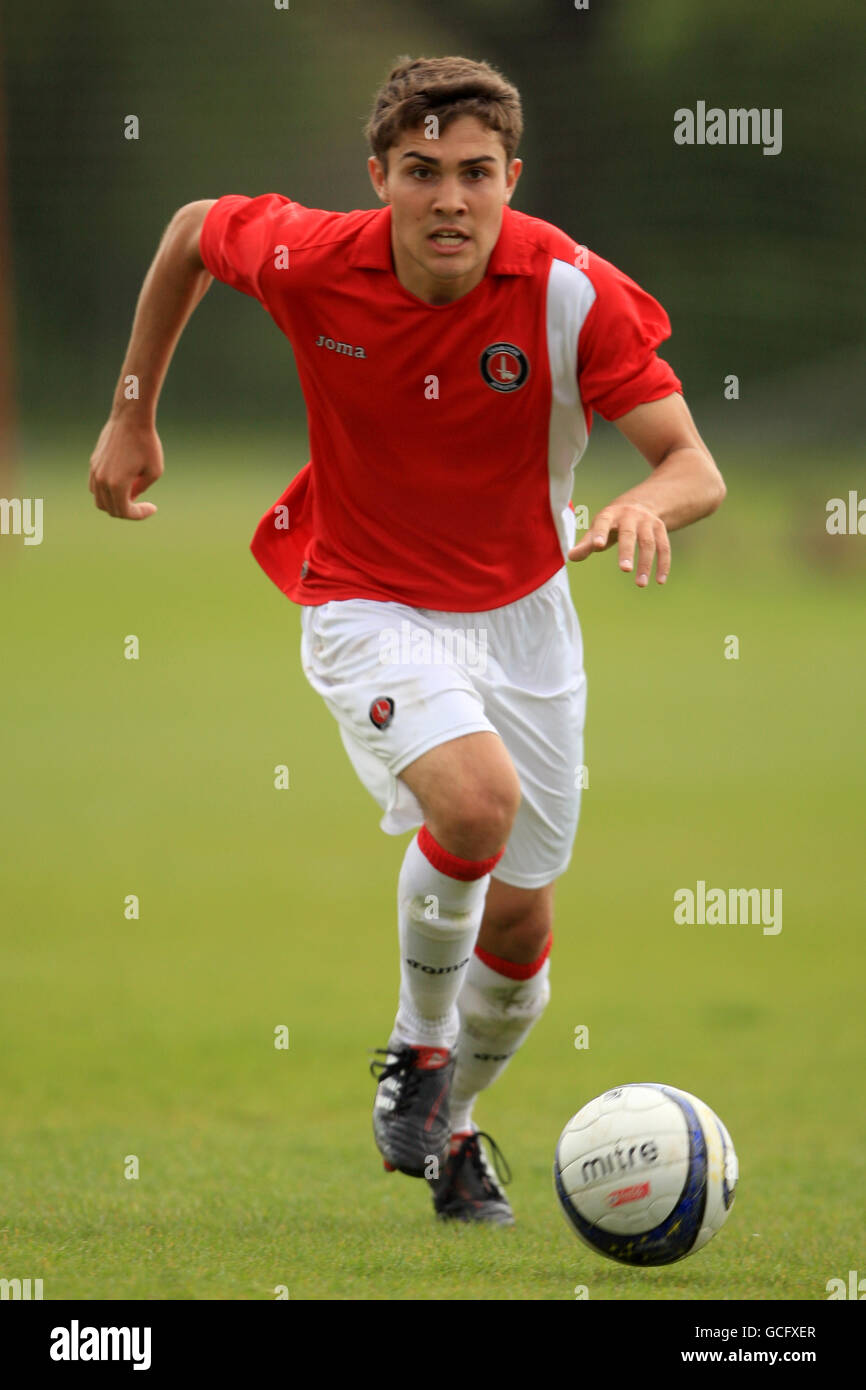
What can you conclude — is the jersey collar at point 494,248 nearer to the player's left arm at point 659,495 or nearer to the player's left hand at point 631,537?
the player's left arm at point 659,495

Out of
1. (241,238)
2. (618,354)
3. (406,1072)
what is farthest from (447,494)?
(406,1072)

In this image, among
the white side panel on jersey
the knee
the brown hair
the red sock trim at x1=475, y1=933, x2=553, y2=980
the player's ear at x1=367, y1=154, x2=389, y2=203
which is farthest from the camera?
the red sock trim at x1=475, y1=933, x2=553, y2=980

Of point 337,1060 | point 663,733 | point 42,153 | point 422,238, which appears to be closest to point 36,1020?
point 337,1060

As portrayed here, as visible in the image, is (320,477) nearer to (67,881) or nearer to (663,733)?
(67,881)

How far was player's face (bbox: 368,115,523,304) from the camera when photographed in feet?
13.6

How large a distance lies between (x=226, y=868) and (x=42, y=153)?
71.5 ft

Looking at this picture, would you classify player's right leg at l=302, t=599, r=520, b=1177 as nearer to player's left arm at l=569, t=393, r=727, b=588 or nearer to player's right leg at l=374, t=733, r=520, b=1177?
player's right leg at l=374, t=733, r=520, b=1177

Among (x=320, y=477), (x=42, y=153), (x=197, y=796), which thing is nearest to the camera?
(x=320, y=477)

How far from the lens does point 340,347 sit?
14.4 ft

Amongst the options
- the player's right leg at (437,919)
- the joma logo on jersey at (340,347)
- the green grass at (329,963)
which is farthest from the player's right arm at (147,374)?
the green grass at (329,963)

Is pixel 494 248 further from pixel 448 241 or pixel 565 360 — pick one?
pixel 565 360

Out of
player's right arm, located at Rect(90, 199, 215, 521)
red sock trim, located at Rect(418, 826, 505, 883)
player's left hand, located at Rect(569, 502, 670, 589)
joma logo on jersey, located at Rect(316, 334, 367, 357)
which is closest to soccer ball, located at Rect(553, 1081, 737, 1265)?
red sock trim, located at Rect(418, 826, 505, 883)

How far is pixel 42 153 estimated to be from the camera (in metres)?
30.1

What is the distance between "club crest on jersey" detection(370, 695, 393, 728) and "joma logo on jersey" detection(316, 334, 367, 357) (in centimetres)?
84
